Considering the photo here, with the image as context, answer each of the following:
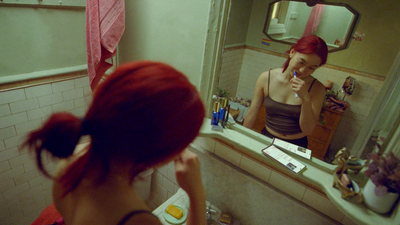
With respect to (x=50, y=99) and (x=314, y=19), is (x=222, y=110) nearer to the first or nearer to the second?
(x=314, y=19)

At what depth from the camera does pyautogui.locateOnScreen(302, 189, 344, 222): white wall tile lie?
0.85m

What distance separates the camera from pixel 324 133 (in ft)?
2.93

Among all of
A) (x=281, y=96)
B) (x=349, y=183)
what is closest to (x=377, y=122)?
(x=349, y=183)

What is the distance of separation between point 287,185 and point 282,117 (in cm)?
29

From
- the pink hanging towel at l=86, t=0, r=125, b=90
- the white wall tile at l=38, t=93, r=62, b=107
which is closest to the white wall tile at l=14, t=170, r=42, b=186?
the white wall tile at l=38, t=93, r=62, b=107

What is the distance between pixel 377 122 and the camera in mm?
785

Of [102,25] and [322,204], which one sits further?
[102,25]

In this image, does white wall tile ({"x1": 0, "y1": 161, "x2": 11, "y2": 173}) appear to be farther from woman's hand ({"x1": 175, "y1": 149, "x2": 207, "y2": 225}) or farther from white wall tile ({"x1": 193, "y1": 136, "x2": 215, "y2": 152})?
woman's hand ({"x1": 175, "y1": 149, "x2": 207, "y2": 225})

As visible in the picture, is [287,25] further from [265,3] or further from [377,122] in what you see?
[377,122]

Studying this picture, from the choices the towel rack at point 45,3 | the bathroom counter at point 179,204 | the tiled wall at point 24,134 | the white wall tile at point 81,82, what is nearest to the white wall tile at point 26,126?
the tiled wall at point 24,134

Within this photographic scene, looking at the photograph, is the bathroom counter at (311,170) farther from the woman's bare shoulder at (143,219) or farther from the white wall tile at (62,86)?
the white wall tile at (62,86)

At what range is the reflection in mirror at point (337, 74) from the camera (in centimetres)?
75

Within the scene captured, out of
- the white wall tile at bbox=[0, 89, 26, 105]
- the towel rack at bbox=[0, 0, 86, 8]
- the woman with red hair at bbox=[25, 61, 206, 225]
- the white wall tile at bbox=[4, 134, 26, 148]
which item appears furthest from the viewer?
the white wall tile at bbox=[4, 134, 26, 148]

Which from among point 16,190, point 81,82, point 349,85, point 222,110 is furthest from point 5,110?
point 349,85
